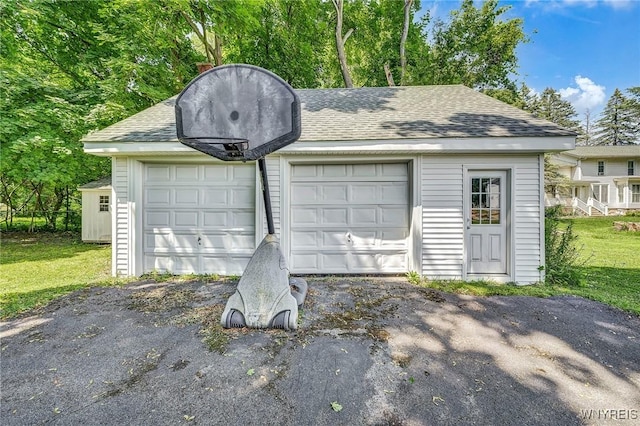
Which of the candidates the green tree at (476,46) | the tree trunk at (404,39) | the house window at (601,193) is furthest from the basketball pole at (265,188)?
the house window at (601,193)

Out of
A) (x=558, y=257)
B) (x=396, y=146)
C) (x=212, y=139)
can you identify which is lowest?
(x=558, y=257)

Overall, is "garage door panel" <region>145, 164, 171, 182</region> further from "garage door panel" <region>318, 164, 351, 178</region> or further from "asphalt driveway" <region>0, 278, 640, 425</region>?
"garage door panel" <region>318, 164, 351, 178</region>

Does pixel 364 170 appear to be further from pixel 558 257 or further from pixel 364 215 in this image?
pixel 558 257

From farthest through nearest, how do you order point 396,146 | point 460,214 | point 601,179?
point 601,179
point 460,214
point 396,146

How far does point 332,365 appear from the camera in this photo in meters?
2.83

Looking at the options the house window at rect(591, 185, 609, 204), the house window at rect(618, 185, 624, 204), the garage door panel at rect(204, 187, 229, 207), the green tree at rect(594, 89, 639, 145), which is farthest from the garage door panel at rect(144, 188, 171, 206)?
the green tree at rect(594, 89, 639, 145)

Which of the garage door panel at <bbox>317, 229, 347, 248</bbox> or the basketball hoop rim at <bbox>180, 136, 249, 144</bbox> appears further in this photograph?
the garage door panel at <bbox>317, 229, 347, 248</bbox>

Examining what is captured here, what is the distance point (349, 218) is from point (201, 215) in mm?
2973

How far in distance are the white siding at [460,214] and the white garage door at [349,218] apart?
47 cm

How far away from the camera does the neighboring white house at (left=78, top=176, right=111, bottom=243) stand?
33.3 ft

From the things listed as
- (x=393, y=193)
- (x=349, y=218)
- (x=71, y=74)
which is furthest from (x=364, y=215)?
(x=71, y=74)

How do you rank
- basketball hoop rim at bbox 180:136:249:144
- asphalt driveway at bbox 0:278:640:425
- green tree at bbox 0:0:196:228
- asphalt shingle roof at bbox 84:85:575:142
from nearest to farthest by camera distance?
asphalt driveway at bbox 0:278:640:425, basketball hoop rim at bbox 180:136:249:144, asphalt shingle roof at bbox 84:85:575:142, green tree at bbox 0:0:196:228

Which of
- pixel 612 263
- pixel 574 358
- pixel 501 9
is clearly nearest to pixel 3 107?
pixel 574 358

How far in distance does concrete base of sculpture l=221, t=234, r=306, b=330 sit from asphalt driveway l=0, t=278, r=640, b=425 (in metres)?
0.14
